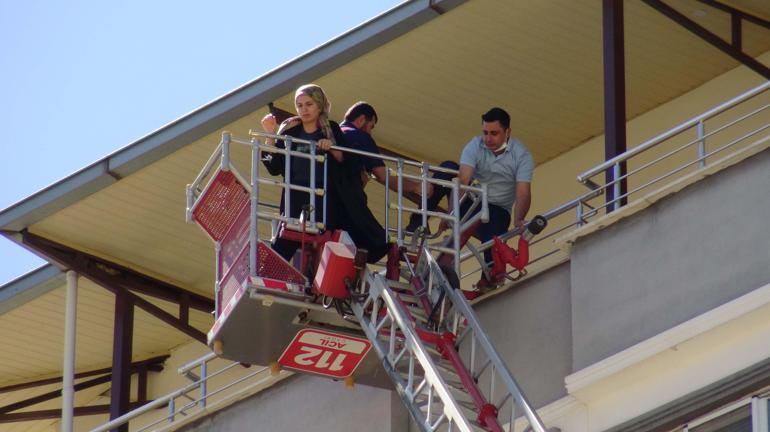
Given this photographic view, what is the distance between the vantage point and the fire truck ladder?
15.3 meters

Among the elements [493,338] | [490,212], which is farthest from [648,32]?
[493,338]

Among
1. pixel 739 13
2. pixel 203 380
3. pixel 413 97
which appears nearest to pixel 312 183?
pixel 203 380

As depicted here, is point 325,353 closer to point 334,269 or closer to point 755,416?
point 334,269

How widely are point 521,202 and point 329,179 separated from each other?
6.48 feet

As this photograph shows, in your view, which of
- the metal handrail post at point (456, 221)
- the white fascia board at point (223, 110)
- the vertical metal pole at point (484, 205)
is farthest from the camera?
the white fascia board at point (223, 110)

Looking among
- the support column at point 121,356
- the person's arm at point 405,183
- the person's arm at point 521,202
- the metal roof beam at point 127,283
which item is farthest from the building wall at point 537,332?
the metal roof beam at point 127,283

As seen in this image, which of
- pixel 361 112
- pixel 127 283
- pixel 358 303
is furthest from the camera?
pixel 127 283

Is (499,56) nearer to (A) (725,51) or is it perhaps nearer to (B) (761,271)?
(A) (725,51)

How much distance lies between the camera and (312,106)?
17.2 metres

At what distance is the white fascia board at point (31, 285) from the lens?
2388 cm

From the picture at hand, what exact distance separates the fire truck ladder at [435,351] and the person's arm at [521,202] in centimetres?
132

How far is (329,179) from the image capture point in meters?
17.2

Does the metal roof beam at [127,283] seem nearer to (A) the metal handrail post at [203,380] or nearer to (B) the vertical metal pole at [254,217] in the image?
(A) the metal handrail post at [203,380]

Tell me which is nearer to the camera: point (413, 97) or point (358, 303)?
point (358, 303)
